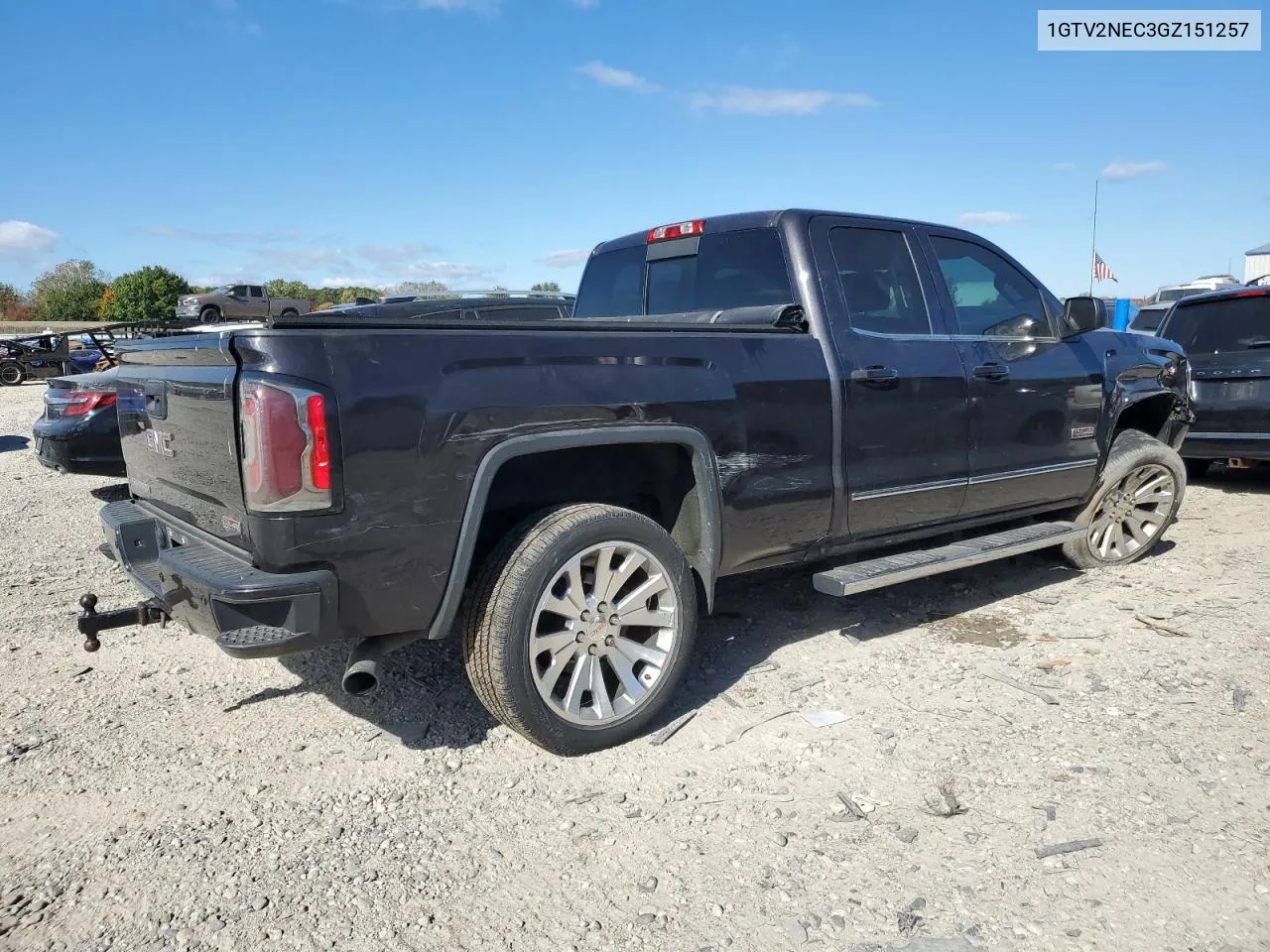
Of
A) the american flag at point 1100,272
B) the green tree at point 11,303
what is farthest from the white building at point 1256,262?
the green tree at point 11,303

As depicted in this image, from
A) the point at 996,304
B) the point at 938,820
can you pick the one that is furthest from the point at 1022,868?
the point at 996,304

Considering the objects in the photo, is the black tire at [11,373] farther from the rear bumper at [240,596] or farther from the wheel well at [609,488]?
the wheel well at [609,488]

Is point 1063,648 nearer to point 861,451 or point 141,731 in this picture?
point 861,451

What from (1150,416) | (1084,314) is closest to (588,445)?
(1084,314)

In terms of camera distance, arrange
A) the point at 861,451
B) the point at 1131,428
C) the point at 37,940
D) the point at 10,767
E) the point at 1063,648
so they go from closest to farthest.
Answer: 1. the point at 37,940
2. the point at 10,767
3. the point at 861,451
4. the point at 1063,648
5. the point at 1131,428

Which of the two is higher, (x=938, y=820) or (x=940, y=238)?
(x=940, y=238)

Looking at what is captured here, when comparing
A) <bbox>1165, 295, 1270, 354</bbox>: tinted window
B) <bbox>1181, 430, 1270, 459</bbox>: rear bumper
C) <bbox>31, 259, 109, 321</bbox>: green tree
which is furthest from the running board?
<bbox>31, 259, 109, 321</bbox>: green tree

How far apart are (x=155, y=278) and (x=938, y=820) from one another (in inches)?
2089

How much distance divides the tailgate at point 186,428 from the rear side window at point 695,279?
2350 mm

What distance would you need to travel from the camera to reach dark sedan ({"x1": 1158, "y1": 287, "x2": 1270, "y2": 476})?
732 cm

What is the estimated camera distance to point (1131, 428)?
223 inches

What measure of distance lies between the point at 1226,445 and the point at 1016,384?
13.6ft

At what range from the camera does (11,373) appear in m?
19.7

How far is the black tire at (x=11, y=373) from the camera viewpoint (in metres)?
19.5
